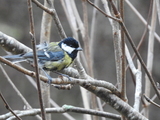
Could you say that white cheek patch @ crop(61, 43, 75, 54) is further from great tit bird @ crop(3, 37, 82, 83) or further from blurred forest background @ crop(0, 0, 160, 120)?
blurred forest background @ crop(0, 0, 160, 120)

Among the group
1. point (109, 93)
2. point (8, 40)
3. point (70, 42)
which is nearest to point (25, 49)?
point (8, 40)

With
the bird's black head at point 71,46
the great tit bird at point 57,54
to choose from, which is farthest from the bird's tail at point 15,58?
the bird's black head at point 71,46

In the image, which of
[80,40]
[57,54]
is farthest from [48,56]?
[80,40]

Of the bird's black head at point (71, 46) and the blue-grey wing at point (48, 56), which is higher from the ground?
the bird's black head at point (71, 46)

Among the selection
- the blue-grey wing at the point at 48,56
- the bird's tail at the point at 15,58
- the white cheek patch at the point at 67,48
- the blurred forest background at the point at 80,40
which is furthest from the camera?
the blurred forest background at the point at 80,40

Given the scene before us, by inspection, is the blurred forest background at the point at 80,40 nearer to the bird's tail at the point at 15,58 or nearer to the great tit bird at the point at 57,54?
the great tit bird at the point at 57,54

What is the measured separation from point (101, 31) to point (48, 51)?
257 cm

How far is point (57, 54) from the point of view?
1.50 m

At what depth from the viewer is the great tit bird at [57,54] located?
1413 millimetres

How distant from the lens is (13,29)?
3.85 metres

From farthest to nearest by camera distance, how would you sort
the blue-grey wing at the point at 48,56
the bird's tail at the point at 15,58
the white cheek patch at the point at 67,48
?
1. the white cheek patch at the point at 67,48
2. the blue-grey wing at the point at 48,56
3. the bird's tail at the point at 15,58

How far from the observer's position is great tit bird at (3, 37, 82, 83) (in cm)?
141

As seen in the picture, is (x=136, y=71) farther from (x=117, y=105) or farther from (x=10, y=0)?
(x=10, y=0)

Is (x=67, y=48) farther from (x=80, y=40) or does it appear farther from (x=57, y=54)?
(x=80, y=40)
